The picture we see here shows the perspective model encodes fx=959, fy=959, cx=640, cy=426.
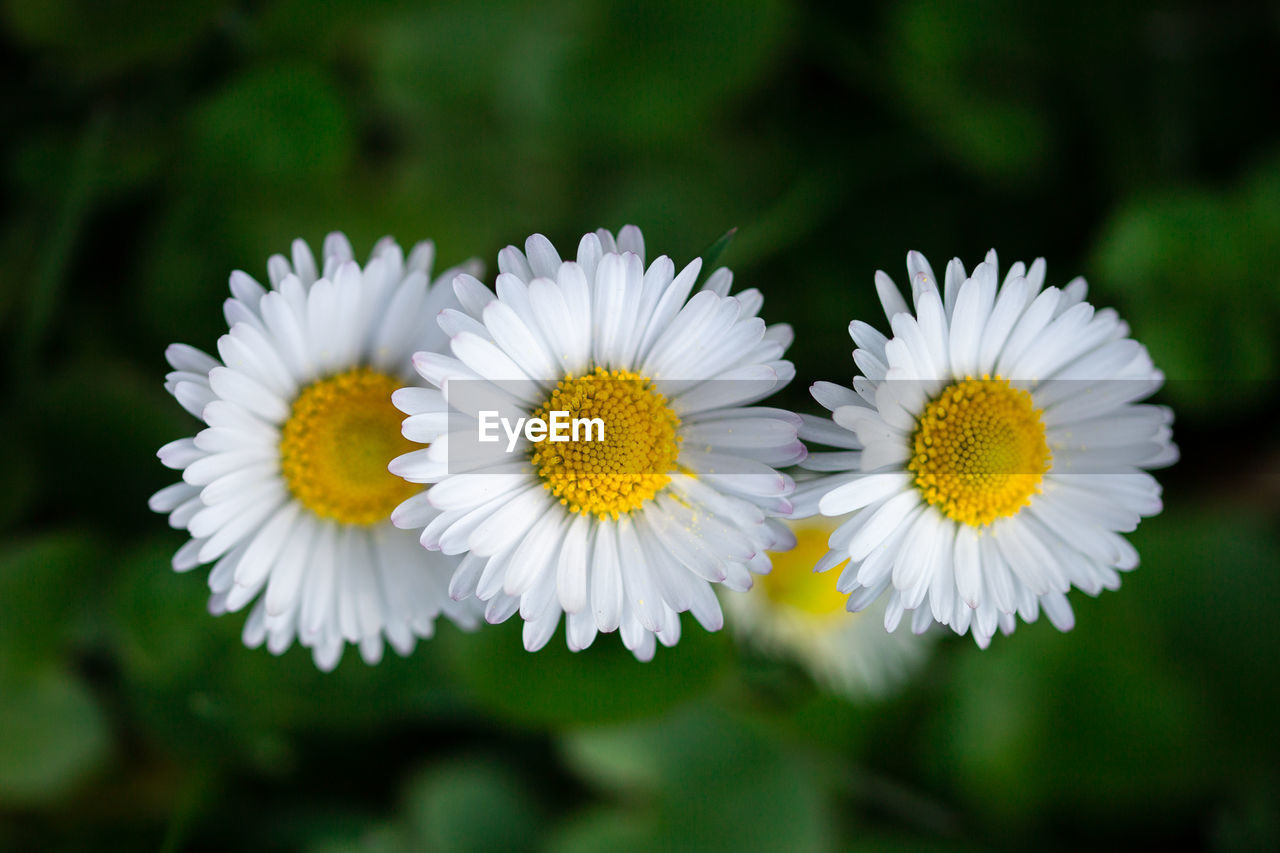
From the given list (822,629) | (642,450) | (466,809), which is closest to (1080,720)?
(822,629)

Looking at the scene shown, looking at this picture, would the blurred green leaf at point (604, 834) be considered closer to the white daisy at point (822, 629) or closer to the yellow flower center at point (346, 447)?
the white daisy at point (822, 629)

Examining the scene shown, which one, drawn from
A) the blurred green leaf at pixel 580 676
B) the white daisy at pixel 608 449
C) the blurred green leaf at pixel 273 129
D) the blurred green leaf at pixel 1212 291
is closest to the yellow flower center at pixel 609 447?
the white daisy at pixel 608 449

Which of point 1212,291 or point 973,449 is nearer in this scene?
point 973,449

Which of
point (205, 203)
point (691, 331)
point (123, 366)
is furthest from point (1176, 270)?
point (123, 366)

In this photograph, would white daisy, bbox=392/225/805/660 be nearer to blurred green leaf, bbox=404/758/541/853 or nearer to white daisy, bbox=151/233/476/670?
white daisy, bbox=151/233/476/670

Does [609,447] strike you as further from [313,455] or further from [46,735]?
[46,735]

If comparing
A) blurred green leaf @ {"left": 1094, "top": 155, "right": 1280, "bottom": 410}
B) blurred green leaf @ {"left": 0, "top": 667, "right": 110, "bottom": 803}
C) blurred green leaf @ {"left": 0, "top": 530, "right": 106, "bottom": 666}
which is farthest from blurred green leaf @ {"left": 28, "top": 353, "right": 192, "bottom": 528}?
blurred green leaf @ {"left": 1094, "top": 155, "right": 1280, "bottom": 410}
